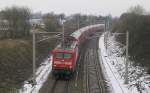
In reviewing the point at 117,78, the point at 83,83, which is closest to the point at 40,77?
the point at 83,83

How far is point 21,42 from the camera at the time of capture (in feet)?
141

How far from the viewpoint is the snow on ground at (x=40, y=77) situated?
2610cm

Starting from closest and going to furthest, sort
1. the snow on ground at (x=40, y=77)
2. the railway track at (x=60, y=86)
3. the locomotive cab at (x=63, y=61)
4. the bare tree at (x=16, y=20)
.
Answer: the snow on ground at (x=40, y=77) → the railway track at (x=60, y=86) → the locomotive cab at (x=63, y=61) → the bare tree at (x=16, y=20)

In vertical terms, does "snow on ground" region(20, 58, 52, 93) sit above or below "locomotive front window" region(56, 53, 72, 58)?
below

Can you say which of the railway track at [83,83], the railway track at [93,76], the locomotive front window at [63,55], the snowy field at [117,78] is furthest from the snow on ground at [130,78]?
the locomotive front window at [63,55]

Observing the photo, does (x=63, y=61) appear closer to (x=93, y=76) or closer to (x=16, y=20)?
(x=93, y=76)

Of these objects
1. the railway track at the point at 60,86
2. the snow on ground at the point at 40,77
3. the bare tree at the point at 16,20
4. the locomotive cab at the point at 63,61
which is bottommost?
the railway track at the point at 60,86

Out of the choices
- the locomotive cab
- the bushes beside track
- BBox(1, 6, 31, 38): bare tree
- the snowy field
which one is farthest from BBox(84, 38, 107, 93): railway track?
BBox(1, 6, 31, 38): bare tree

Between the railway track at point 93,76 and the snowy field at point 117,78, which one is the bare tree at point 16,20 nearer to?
the snowy field at point 117,78

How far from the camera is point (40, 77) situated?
103 feet

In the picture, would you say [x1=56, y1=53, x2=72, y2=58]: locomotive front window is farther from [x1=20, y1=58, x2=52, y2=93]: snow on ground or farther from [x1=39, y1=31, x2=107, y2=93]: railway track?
[x1=20, y1=58, x2=52, y2=93]: snow on ground

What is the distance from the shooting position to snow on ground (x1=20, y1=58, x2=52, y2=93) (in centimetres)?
2610

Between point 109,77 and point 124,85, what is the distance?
3699mm

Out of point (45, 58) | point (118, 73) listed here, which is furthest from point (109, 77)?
point (45, 58)
